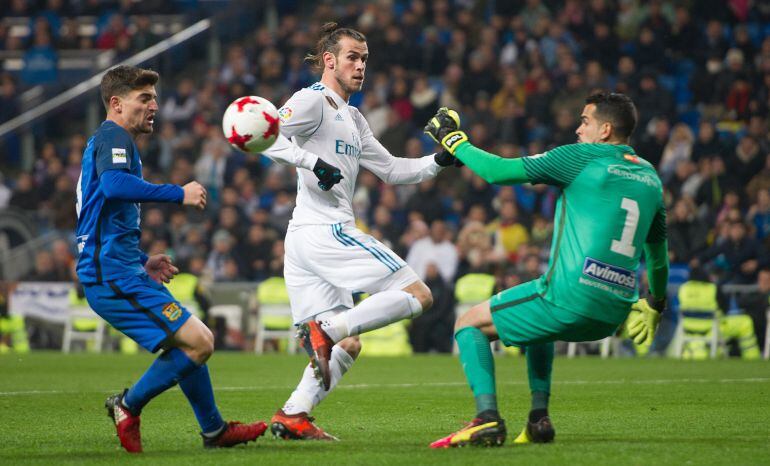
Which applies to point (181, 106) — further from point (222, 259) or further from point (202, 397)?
point (202, 397)

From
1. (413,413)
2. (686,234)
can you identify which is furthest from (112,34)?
(413,413)

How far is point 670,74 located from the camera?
2122 cm

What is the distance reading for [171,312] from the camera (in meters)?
6.81

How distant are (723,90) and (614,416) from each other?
12.2 meters

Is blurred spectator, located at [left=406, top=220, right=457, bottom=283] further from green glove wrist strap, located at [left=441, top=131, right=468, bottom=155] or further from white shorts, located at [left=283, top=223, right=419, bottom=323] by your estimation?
green glove wrist strap, located at [left=441, top=131, right=468, bottom=155]

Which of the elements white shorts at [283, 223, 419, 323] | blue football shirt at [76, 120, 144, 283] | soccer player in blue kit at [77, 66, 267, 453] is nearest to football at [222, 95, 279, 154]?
soccer player in blue kit at [77, 66, 267, 453]

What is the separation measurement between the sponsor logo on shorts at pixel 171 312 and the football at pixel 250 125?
106 centimetres

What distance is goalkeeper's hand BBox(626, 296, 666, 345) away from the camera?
7.38 m

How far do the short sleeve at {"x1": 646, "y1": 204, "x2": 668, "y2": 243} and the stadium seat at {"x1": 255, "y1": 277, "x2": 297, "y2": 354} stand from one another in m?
12.9

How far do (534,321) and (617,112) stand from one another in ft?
4.32

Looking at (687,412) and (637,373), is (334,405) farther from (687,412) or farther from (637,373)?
(637,373)

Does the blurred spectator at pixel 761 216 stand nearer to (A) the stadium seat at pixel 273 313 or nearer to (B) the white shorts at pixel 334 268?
(A) the stadium seat at pixel 273 313

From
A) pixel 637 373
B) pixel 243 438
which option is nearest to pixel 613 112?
pixel 243 438

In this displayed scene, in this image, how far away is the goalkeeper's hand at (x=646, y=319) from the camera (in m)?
7.38
